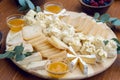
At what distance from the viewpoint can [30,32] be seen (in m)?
1.08

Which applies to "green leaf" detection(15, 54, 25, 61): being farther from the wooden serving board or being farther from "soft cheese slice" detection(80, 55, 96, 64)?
"soft cheese slice" detection(80, 55, 96, 64)

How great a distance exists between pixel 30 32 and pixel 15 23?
0.44 ft

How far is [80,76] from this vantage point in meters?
0.92

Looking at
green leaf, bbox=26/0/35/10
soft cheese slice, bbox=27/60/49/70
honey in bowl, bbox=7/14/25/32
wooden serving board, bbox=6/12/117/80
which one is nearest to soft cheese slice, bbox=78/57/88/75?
wooden serving board, bbox=6/12/117/80

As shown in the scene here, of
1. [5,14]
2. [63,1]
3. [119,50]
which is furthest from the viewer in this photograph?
[63,1]

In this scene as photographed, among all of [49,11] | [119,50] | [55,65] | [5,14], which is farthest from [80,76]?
[5,14]

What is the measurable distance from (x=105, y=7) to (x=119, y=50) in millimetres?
350

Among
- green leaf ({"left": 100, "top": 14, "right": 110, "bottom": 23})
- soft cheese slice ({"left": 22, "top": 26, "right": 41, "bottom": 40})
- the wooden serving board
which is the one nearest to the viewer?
the wooden serving board

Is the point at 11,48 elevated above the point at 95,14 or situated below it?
above

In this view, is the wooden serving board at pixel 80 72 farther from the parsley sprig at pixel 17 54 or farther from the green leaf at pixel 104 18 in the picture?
the green leaf at pixel 104 18

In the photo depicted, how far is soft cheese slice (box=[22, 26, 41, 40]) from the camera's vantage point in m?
1.05

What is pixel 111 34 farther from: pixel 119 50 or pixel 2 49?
pixel 2 49

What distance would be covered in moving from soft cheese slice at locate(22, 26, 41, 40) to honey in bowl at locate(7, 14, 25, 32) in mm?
38

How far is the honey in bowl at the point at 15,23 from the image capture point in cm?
114
